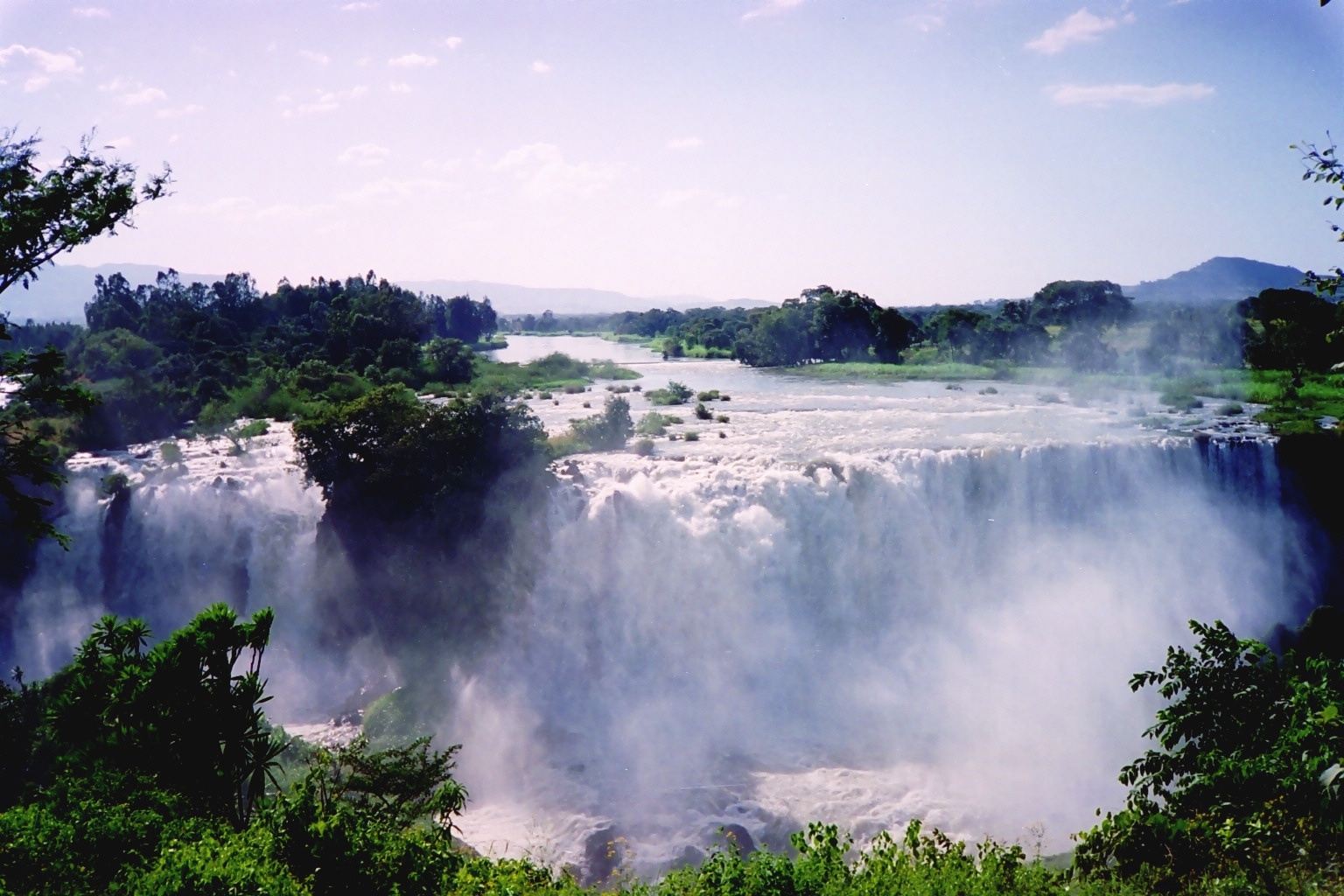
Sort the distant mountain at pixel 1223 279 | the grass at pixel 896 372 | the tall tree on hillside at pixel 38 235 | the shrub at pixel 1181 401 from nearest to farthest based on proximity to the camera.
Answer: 1. the tall tree on hillside at pixel 38 235
2. the shrub at pixel 1181 401
3. the grass at pixel 896 372
4. the distant mountain at pixel 1223 279

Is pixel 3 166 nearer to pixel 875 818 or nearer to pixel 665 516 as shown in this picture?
pixel 665 516

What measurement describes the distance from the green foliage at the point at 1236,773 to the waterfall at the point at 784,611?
296 inches

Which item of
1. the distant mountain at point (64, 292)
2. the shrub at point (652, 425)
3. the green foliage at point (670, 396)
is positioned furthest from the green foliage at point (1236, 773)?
the distant mountain at point (64, 292)

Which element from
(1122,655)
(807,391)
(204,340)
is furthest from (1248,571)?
(204,340)

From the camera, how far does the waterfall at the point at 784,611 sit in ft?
49.6

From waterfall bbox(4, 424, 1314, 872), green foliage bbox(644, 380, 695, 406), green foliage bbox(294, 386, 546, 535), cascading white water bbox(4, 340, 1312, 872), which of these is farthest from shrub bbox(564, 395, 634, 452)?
green foliage bbox(644, 380, 695, 406)

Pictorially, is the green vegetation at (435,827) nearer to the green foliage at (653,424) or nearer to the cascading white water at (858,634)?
the cascading white water at (858,634)

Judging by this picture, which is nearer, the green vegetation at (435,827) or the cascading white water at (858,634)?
the green vegetation at (435,827)

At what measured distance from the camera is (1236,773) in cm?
632

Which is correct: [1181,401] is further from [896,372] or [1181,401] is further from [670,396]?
[670,396]

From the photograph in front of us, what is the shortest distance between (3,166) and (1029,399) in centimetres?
3259

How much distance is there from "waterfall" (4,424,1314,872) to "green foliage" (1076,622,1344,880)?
7524 millimetres

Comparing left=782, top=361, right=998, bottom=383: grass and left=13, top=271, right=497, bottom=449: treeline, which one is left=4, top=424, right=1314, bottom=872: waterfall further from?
left=782, top=361, right=998, bottom=383: grass

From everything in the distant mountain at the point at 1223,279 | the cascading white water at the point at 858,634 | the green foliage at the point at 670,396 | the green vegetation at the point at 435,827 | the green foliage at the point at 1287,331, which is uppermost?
the distant mountain at the point at 1223,279
